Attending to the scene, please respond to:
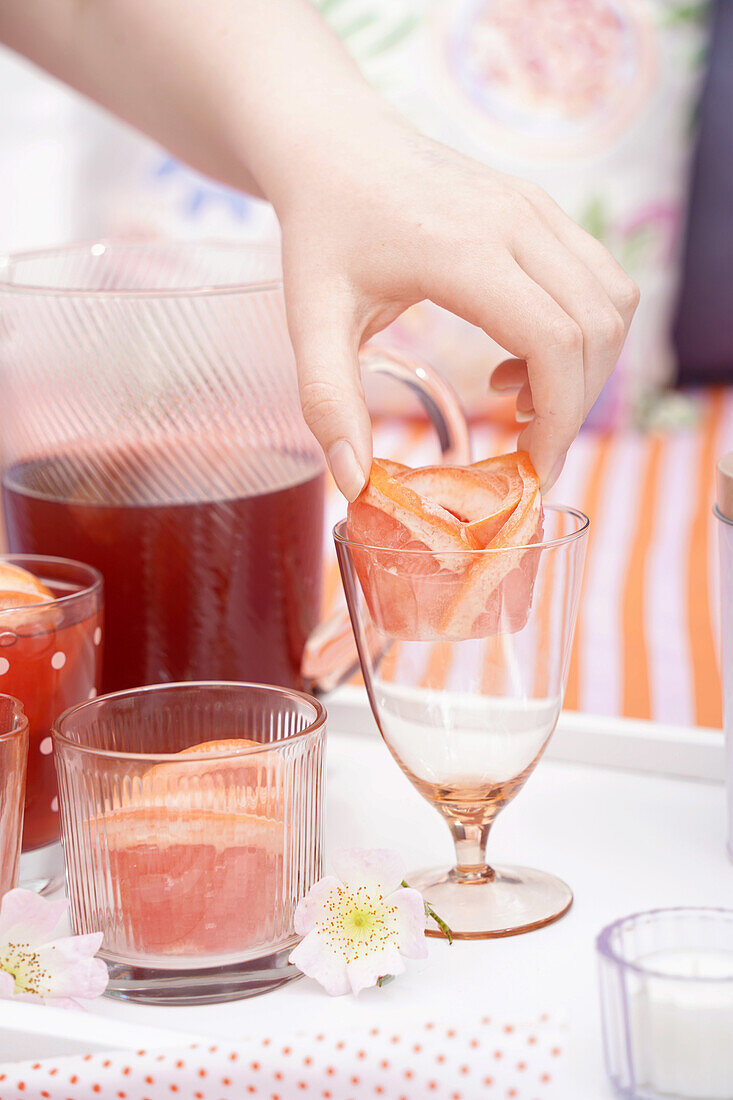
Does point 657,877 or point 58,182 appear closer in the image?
point 657,877

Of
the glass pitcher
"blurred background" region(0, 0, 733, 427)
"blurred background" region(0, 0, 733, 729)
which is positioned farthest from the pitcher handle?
"blurred background" region(0, 0, 733, 427)

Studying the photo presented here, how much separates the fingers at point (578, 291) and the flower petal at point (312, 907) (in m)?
→ 0.20

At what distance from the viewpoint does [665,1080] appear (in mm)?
347

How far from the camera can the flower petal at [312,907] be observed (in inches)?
16.6

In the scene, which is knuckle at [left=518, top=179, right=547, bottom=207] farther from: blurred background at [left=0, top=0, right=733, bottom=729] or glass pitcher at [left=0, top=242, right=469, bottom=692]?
blurred background at [left=0, top=0, right=733, bottom=729]

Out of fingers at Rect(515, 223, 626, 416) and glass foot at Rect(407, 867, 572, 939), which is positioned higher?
fingers at Rect(515, 223, 626, 416)

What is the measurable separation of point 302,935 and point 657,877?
0.55 ft

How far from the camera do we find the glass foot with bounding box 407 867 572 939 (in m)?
0.47

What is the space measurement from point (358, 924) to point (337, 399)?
18cm

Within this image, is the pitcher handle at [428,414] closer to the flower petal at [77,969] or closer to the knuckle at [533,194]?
the knuckle at [533,194]

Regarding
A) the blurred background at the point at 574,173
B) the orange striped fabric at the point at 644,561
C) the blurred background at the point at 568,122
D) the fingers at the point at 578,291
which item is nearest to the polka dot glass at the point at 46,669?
the fingers at the point at 578,291

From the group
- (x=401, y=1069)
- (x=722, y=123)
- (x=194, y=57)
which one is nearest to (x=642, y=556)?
(x=722, y=123)

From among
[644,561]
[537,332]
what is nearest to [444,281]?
[537,332]

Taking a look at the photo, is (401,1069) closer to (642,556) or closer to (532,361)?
(532,361)
